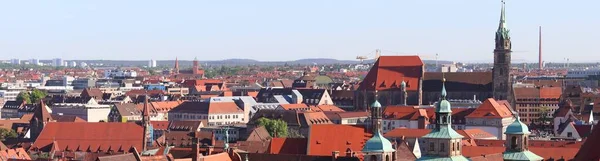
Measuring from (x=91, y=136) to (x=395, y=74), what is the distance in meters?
58.9

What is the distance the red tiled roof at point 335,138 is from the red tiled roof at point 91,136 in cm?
1919

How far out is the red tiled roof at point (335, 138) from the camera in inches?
3620

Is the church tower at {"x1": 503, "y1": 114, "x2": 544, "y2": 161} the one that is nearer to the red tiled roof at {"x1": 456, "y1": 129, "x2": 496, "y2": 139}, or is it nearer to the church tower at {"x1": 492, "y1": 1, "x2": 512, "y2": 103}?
the red tiled roof at {"x1": 456, "y1": 129, "x2": 496, "y2": 139}

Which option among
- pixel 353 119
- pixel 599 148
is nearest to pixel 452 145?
pixel 599 148

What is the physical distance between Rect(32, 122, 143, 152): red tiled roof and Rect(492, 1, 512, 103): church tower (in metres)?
59.3

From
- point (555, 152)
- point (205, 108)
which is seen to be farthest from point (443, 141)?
point (205, 108)

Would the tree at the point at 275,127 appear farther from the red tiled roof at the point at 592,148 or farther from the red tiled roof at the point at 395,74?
the red tiled roof at the point at 592,148

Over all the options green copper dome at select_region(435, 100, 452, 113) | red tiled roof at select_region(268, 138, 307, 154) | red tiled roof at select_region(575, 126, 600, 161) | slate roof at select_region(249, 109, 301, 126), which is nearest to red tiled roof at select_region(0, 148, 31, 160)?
red tiled roof at select_region(268, 138, 307, 154)

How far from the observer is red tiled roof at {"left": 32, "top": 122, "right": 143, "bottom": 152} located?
106 m

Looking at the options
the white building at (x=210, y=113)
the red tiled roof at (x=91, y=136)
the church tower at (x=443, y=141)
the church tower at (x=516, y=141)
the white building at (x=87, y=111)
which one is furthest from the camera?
the white building at (x=87, y=111)

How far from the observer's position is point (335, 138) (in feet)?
305

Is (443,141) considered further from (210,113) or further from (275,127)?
(210,113)

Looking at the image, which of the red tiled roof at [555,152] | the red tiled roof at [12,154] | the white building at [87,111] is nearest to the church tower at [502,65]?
the white building at [87,111]

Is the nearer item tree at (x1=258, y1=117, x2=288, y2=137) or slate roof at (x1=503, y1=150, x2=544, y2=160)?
slate roof at (x1=503, y1=150, x2=544, y2=160)
